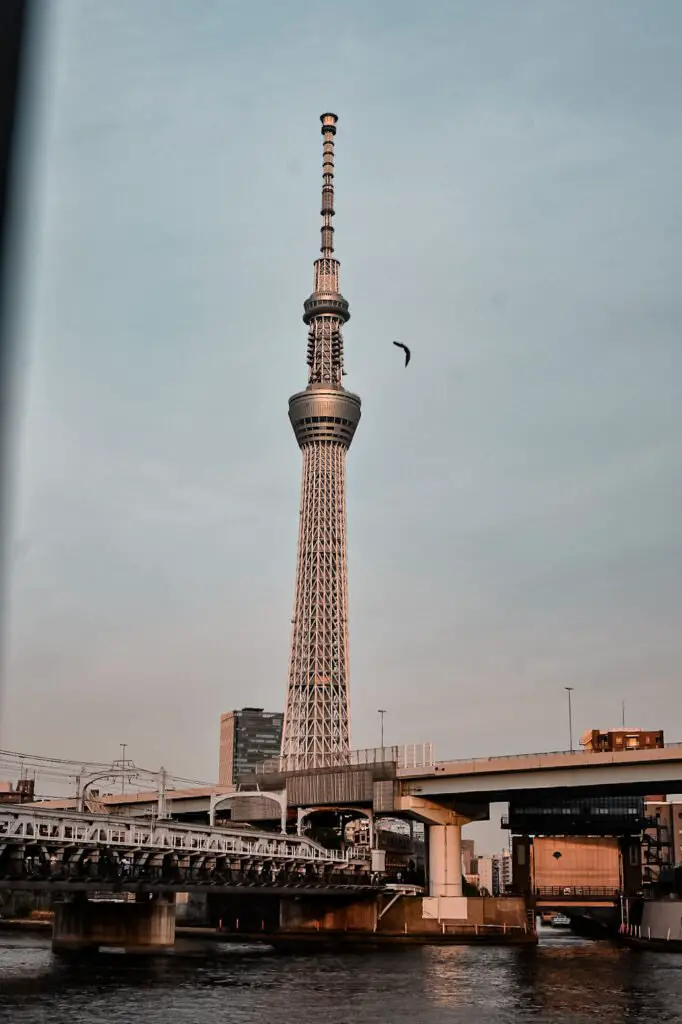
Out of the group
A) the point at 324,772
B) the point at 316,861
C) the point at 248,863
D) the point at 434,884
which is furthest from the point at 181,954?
the point at 324,772

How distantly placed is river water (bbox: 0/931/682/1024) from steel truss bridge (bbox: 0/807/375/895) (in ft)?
21.2

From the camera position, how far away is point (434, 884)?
13200 cm

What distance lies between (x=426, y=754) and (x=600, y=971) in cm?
4682

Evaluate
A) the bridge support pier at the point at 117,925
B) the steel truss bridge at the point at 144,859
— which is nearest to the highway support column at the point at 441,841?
the steel truss bridge at the point at 144,859

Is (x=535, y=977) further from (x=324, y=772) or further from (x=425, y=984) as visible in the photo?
(x=324, y=772)

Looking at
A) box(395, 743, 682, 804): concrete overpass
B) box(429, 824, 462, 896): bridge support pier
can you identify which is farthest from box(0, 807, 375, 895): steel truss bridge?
box(395, 743, 682, 804): concrete overpass

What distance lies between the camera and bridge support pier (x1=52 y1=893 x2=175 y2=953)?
368 feet

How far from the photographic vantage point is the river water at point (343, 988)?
63.2 m

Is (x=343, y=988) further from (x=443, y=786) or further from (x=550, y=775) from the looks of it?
(x=443, y=786)

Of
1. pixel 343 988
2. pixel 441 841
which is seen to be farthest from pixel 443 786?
pixel 343 988

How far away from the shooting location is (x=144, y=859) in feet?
348

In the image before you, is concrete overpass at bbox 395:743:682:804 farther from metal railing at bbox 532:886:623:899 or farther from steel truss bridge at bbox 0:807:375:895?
metal railing at bbox 532:886:623:899

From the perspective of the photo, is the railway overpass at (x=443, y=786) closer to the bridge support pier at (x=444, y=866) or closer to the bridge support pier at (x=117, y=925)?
the bridge support pier at (x=444, y=866)

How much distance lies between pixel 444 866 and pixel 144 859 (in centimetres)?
4071
